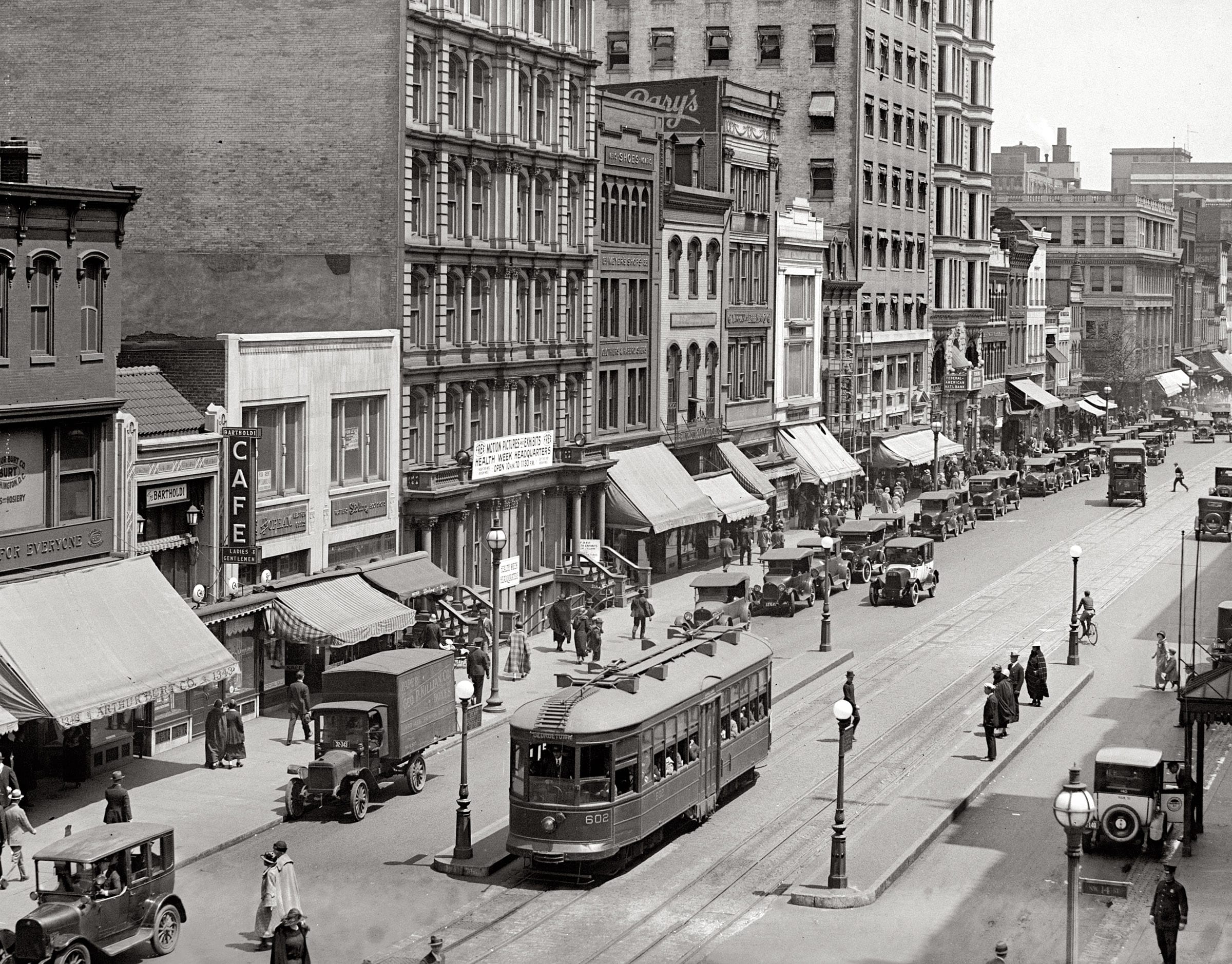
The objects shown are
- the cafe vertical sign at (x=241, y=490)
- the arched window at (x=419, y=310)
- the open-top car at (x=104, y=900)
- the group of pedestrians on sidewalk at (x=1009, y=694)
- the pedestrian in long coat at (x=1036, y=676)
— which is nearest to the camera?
the open-top car at (x=104, y=900)

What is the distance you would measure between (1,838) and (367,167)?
25413mm

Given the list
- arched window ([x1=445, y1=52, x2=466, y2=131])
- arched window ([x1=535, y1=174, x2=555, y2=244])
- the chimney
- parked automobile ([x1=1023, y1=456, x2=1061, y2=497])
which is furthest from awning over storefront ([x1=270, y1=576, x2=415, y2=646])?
parked automobile ([x1=1023, y1=456, x2=1061, y2=497])

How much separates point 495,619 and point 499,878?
14.1 metres

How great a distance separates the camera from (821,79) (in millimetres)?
98438

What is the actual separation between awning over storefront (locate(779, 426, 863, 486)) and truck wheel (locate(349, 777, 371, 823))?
49.5 metres

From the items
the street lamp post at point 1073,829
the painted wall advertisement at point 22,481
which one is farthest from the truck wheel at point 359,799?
the street lamp post at point 1073,829

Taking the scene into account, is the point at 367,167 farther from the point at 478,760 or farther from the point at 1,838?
the point at 1,838

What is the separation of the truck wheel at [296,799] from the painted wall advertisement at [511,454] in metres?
20.7

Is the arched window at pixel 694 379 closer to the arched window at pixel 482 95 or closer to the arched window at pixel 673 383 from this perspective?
the arched window at pixel 673 383

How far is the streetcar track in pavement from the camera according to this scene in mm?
28375

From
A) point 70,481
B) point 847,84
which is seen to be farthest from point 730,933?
point 847,84

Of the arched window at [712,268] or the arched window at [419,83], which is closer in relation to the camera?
the arched window at [419,83]

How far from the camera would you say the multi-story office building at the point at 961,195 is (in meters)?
114

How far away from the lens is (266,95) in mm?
53062
